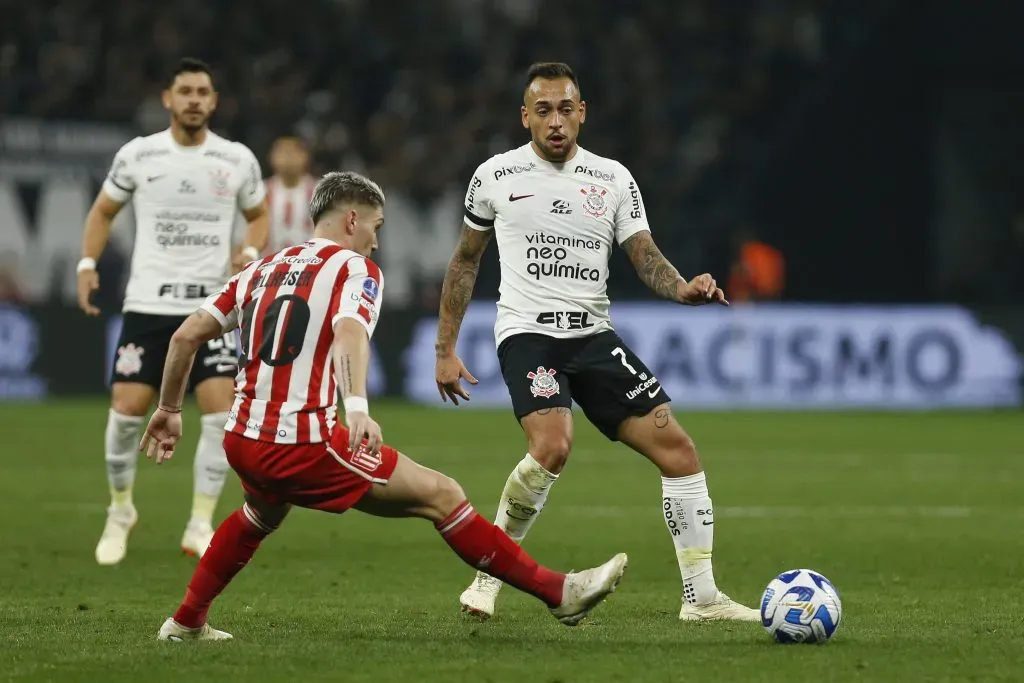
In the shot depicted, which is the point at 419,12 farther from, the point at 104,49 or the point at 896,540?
the point at 896,540

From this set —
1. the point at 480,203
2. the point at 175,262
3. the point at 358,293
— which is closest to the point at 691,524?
the point at 480,203

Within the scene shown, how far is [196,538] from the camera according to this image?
8.84 m

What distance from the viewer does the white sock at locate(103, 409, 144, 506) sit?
889 cm

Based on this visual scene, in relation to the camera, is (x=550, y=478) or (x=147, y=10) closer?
(x=550, y=478)

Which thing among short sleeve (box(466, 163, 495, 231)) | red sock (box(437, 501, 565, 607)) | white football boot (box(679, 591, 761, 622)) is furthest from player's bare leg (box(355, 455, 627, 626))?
short sleeve (box(466, 163, 495, 231))

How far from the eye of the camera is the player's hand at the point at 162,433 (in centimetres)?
590

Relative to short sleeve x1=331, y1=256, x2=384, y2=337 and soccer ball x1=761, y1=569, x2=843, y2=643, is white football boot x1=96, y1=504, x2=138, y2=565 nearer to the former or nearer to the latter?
short sleeve x1=331, y1=256, x2=384, y2=337

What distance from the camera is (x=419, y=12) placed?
25719 mm

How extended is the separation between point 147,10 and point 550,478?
62.3 feet

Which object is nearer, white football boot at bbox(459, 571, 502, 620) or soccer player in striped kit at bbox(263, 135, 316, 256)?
white football boot at bbox(459, 571, 502, 620)

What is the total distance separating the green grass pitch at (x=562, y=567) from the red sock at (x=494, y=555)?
0.23 metres

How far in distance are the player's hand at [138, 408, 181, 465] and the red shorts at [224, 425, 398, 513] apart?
245mm

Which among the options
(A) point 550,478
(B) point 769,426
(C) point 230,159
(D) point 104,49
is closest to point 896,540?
(A) point 550,478

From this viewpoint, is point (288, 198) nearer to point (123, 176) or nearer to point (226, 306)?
point (123, 176)
